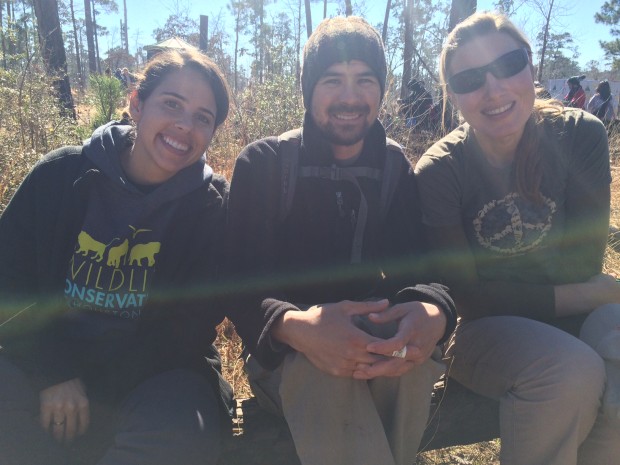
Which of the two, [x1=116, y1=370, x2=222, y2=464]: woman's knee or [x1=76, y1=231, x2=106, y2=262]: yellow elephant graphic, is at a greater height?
[x1=76, y1=231, x2=106, y2=262]: yellow elephant graphic

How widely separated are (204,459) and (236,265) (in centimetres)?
64

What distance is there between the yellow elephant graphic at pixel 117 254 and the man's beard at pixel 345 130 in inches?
32.9

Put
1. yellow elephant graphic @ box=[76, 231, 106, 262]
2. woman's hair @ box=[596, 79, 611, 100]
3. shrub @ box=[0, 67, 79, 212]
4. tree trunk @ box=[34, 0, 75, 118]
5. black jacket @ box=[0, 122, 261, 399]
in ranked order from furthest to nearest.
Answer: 1. woman's hair @ box=[596, 79, 611, 100]
2. tree trunk @ box=[34, 0, 75, 118]
3. shrub @ box=[0, 67, 79, 212]
4. yellow elephant graphic @ box=[76, 231, 106, 262]
5. black jacket @ box=[0, 122, 261, 399]

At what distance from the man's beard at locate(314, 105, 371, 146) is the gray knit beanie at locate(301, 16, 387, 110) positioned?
14cm

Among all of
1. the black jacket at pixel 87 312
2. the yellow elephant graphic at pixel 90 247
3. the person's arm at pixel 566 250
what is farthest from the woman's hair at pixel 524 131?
the yellow elephant graphic at pixel 90 247

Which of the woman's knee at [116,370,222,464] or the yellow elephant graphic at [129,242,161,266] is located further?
the yellow elephant graphic at [129,242,161,266]

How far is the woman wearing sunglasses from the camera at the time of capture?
6.51 ft

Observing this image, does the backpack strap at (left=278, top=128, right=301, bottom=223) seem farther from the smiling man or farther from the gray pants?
the gray pants

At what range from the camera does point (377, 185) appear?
6.66 feet

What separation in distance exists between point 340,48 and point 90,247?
116cm

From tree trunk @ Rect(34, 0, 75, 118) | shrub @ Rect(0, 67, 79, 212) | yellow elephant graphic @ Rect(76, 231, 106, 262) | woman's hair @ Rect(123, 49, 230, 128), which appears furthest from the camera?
tree trunk @ Rect(34, 0, 75, 118)

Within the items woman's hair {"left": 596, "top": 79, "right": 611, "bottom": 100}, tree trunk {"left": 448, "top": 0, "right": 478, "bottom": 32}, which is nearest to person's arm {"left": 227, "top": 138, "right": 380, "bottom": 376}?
tree trunk {"left": 448, "top": 0, "right": 478, "bottom": 32}

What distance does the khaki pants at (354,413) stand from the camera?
151cm

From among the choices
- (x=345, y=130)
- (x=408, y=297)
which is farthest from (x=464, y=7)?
(x=408, y=297)
